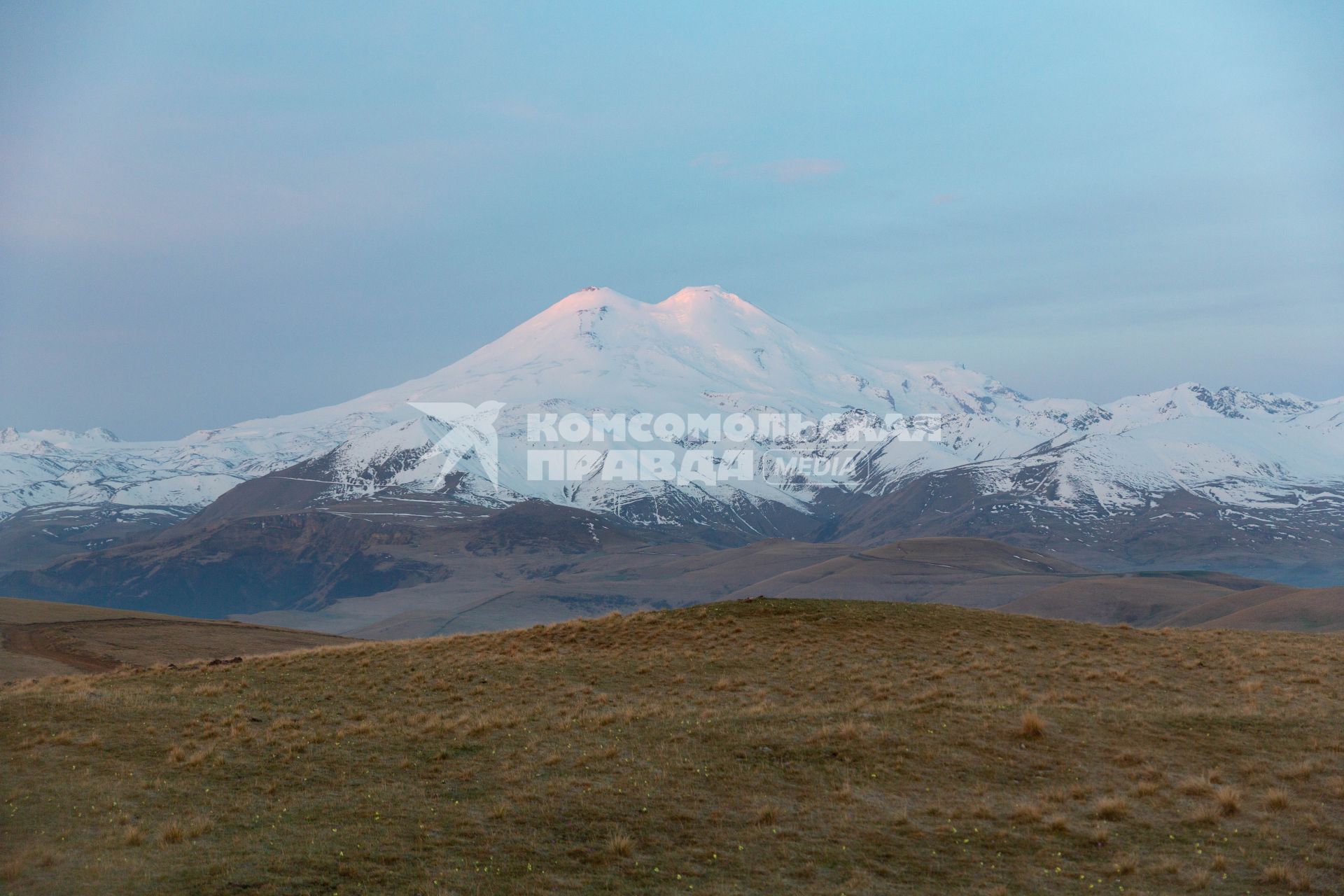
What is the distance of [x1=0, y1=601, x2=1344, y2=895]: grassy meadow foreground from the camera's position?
16.9 metres

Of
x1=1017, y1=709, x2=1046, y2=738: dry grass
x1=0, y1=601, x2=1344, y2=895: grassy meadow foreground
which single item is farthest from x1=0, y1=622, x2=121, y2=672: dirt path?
x1=1017, y1=709, x2=1046, y2=738: dry grass

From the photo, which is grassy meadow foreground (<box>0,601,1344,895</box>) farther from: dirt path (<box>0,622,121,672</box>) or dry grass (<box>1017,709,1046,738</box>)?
dirt path (<box>0,622,121,672</box>)

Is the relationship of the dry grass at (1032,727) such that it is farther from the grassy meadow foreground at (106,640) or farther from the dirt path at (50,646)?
the dirt path at (50,646)

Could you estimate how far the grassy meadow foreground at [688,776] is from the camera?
16922 mm

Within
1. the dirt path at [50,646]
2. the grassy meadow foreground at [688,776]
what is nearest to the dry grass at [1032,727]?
the grassy meadow foreground at [688,776]

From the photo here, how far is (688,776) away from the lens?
71.0 ft

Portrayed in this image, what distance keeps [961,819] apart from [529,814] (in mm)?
7806

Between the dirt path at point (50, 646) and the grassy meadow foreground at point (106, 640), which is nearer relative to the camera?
the grassy meadow foreground at point (106, 640)

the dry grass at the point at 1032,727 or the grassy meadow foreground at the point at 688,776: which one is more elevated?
the dry grass at the point at 1032,727

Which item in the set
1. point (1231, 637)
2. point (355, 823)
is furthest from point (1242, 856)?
point (1231, 637)

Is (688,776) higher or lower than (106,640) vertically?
higher

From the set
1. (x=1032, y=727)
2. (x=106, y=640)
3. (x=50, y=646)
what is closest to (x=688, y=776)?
(x=1032, y=727)

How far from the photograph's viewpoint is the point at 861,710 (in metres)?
26.8

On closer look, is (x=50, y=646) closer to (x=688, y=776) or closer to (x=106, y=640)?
(x=106, y=640)
